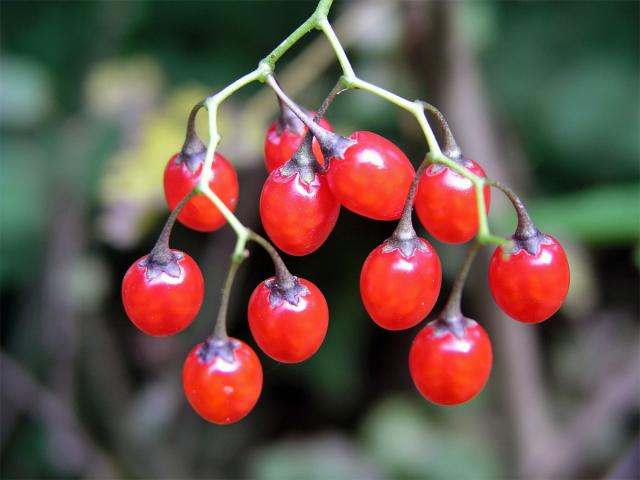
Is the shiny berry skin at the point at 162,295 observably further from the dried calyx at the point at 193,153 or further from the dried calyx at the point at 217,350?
the dried calyx at the point at 193,153

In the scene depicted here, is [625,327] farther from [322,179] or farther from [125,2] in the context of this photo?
[322,179]

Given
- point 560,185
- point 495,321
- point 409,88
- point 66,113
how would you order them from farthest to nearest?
1. point 66,113
2. point 560,185
3. point 409,88
4. point 495,321

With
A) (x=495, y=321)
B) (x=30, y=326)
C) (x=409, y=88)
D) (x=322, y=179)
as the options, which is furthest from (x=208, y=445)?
(x=322, y=179)

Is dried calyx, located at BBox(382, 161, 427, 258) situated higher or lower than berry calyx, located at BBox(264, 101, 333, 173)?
lower

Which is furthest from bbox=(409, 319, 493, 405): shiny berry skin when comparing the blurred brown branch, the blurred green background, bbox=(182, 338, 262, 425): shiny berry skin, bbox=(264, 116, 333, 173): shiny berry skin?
the blurred brown branch

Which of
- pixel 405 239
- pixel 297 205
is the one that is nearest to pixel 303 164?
pixel 297 205

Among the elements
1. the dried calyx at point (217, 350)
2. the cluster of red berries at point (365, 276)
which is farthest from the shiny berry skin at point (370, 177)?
the dried calyx at point (217, 350)

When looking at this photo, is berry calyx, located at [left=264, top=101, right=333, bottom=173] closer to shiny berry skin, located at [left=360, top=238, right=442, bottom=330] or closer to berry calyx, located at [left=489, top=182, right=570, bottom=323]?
shiny berry skin, located at [left=360, top=238, right=442, bottom=330]
